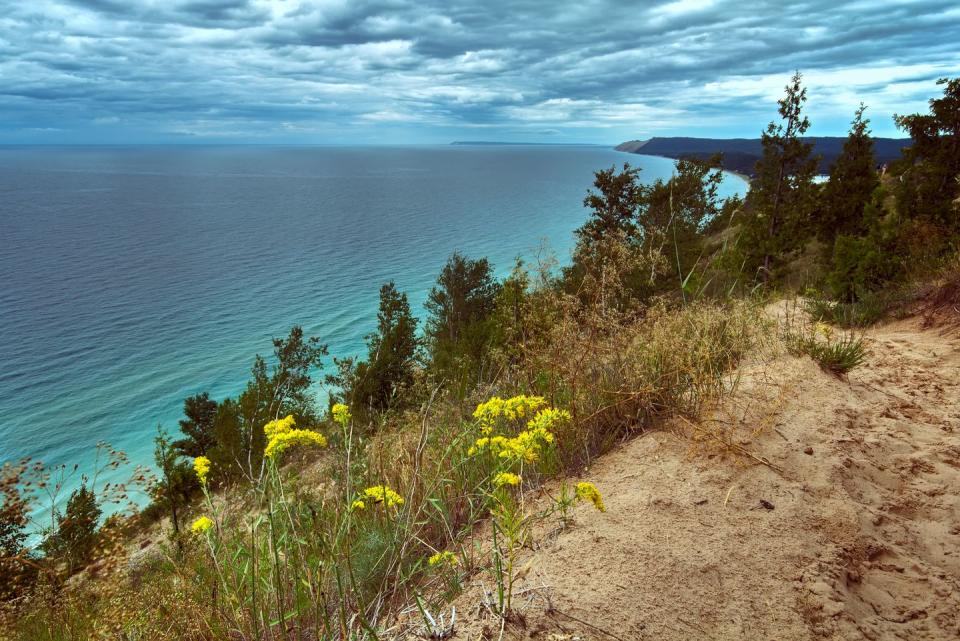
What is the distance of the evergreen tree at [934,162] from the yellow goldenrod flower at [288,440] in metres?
20.0

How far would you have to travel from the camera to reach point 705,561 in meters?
2.49

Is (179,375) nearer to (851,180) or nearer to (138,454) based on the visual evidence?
(138,454)

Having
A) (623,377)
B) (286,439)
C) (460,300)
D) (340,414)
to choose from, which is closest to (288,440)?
(286,439)

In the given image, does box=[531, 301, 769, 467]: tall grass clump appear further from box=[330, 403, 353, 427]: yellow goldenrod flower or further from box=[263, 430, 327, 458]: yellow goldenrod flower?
box=[263, 430, 327, 458]: yellow goldenrod flower

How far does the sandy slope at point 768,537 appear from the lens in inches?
86.9

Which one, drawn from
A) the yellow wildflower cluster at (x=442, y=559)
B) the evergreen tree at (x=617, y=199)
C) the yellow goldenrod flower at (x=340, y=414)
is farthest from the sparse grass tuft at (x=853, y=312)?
the evergreen tree at (x=617, y=199)

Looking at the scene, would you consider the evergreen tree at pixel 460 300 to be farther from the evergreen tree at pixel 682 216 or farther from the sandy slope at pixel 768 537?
the sandy slope at pixel 768 537

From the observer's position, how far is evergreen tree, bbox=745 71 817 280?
25.6m

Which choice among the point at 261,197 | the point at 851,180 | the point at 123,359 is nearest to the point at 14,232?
the point at 261,197

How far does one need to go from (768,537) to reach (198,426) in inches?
1127

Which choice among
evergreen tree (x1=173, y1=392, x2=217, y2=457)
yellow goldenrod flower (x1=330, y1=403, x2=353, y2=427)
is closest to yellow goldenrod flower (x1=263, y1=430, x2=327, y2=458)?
yellow goldenrod flower (x1=330, y1=403, x2=353, y2=427)

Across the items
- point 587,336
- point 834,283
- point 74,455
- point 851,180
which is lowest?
point 74,455

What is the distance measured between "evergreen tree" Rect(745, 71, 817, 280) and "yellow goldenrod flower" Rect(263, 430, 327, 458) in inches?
1071

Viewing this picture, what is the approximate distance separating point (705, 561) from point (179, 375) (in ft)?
121
